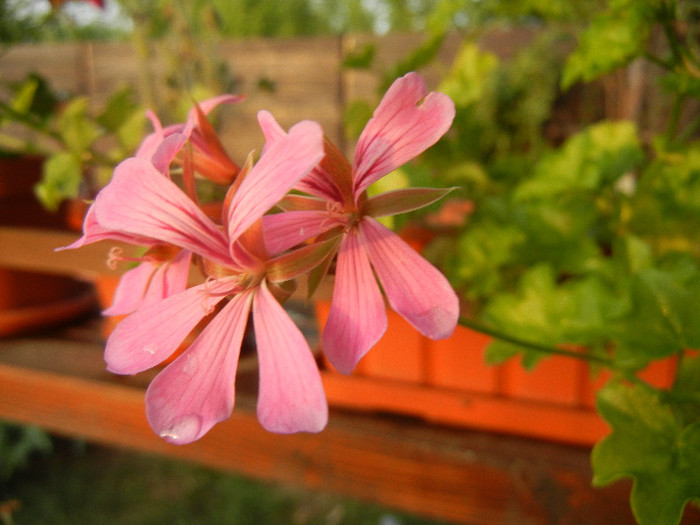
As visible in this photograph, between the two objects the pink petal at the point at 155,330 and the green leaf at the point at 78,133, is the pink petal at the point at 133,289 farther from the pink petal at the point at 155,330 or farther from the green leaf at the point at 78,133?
the green leaf at the point at 78,133

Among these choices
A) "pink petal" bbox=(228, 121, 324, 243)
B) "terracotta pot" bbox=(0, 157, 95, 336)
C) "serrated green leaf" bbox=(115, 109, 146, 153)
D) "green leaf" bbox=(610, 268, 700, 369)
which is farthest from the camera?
"terracotta pot" bbox=(0, 157, 95, 336)

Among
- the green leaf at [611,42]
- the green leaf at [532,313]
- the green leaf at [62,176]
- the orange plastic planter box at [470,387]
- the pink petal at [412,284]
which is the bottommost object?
the orange plastic planter box at [470,387]

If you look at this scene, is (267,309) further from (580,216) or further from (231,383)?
(580,216)

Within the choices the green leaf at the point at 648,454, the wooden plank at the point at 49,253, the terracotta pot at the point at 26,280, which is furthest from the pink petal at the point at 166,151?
the terracotta pot at the point at 26,280

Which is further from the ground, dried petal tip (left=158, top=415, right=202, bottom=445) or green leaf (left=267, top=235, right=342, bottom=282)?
green leaf (left=267, top=235, right=342, bottom=282)

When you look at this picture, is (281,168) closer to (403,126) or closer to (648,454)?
(403,126)

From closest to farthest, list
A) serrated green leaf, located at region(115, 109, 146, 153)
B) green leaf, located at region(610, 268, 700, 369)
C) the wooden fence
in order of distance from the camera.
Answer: green leaf, located at region(610, 268, 700, 369), serrated green leaf, located at region(115, 109, 146, 153), the wooden fence

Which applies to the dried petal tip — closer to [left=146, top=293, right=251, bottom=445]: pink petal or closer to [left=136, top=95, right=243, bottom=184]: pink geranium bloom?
[left=146, top=293, right=251, bottom=445]: pink petal

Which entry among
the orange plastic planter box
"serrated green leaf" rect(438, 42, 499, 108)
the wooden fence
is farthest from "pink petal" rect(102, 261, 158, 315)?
the wooden fence

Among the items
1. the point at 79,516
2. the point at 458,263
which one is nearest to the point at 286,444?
the point at 458,263
